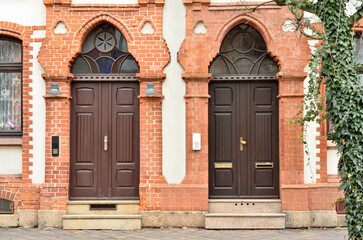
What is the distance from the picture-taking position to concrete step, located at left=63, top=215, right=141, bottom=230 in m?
9.46

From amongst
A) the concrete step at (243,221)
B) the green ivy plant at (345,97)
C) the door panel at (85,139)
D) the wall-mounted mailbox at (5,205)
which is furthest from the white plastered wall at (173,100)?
the green ivy plant at (345,97)

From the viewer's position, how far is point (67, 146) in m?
9.75

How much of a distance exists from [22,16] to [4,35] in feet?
1.85

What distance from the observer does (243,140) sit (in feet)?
32.4

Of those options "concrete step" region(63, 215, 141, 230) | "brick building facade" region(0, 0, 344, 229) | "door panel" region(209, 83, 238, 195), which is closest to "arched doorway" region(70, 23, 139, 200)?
"brick building facade" region(0, 0, 344, 229)

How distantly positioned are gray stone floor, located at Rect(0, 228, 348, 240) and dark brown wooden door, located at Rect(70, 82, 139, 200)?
0.93 metres

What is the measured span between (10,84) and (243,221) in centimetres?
561

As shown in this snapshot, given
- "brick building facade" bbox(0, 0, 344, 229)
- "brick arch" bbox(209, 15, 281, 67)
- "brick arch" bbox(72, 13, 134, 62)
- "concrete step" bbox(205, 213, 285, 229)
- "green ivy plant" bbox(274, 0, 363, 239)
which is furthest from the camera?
"brick arch" bbox(72, 13, 134, 62)

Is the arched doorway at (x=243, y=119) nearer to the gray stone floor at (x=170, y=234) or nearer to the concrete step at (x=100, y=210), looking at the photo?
the gray stone floor at (x=170, y=234)

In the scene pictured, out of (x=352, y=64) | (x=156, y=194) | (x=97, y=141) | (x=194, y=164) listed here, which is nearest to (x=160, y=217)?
(x=156, y=194)

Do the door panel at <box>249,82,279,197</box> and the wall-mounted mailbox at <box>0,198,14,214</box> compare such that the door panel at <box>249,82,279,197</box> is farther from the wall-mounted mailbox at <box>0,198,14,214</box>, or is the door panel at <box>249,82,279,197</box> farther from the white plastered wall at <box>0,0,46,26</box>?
the wall-mounted mailbox at <box>0,198,14,214</box>

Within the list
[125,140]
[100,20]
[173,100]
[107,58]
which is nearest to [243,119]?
[173,100]

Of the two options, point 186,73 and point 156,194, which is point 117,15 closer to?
point 186,73

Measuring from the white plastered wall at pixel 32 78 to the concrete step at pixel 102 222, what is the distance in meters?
1.55
